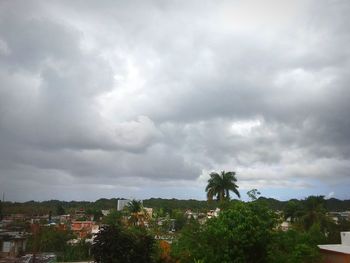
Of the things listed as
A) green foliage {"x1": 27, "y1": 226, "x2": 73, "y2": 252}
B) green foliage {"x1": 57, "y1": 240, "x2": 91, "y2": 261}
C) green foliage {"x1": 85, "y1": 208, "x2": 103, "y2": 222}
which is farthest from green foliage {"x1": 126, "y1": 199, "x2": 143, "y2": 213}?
green foliage {"x1": 85, "y1": 208, "x2": 103, "y2": 222}

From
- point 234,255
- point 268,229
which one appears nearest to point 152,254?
point 234,255

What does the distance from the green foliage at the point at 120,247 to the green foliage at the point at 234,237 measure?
273 centimetres

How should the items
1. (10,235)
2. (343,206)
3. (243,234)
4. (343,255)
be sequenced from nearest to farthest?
(243,234) < (343,255) < (10,235) < (343,206)

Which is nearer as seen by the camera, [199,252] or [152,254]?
[199,252]

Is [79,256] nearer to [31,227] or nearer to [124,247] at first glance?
[31,227]

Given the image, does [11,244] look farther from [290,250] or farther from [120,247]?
[290,250]

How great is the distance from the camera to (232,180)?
4781cm

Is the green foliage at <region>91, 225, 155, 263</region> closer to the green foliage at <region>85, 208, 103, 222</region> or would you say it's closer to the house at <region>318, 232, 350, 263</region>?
the house at <region>318, 232, 350, 263</region>

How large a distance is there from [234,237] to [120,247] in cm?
708

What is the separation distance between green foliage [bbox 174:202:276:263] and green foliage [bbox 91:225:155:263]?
108 inches

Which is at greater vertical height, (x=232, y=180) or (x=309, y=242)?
(x=232, y=180)

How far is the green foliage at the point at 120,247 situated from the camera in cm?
2472

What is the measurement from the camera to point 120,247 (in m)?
24.8

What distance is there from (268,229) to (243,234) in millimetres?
1861
